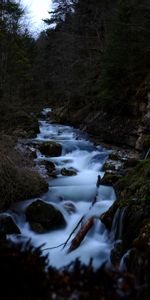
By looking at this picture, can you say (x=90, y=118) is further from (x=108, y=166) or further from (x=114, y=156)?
(x=108, y=166)

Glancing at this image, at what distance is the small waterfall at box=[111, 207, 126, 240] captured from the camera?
727 centimetres

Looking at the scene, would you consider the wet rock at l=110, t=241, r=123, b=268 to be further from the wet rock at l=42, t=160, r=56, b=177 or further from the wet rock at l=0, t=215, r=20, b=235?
the wet rock at l=42, t=160, r=56, b=177

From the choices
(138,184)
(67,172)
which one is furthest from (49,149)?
(138,184)

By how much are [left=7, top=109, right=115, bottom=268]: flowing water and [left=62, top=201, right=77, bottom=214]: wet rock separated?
6cm

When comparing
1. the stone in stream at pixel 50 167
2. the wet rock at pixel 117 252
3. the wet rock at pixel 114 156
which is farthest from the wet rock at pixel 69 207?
the wet rock at pixel 114 156

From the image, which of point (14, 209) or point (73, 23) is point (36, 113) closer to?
point (73, 23)

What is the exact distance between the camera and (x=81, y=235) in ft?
25.6

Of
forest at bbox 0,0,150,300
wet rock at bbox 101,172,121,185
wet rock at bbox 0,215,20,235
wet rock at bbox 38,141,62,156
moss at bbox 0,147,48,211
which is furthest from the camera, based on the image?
wet rock at bbox 38,141,62,156

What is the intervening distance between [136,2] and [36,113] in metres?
15.7

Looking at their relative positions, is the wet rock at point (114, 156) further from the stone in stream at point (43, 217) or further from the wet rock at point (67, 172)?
the stone in stream at point (43, 217)

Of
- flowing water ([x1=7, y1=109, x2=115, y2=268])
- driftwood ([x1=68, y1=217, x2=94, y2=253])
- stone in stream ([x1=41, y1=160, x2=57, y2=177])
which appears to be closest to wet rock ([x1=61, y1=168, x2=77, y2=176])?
flowing water ([x1=7, y1=109, x2=115, y2=268])

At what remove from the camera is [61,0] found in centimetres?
3969

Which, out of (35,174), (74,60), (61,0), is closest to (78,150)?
(35,174)

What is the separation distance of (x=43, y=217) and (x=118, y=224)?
2.38 meters
